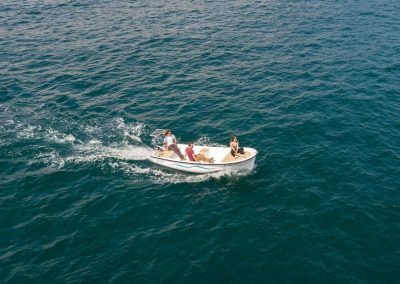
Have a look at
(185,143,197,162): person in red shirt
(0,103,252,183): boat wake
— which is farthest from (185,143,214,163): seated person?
(0,103,252,183): boat wake

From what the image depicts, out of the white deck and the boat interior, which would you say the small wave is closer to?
the white deck

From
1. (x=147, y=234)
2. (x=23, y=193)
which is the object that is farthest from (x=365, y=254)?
(x=23, y=193)

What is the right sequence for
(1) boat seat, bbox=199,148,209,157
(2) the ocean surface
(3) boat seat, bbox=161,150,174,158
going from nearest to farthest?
(2) the ocean surface, (1) boat seat, bbox=199,148,209,157, (3) boat seat, bbox=161,150,174,158

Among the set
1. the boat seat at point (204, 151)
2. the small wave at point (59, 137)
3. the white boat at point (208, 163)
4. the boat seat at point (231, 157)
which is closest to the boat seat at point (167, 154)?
the white boat at point (208, 163)

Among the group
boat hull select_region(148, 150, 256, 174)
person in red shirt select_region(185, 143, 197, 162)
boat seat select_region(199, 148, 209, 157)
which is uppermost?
person in red shirt select_region(185, 143, 197, 162)

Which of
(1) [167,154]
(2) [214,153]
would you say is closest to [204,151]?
(2) [214,153]

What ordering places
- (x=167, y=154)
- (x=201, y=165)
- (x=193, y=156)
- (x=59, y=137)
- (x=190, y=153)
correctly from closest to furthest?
(x=201, y=165), (x=190, y=153), (x=193, y=156), (x=167, y=154), (x=59, y=137)

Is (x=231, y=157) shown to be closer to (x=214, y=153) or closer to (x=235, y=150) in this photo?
(x=235, y=150)
